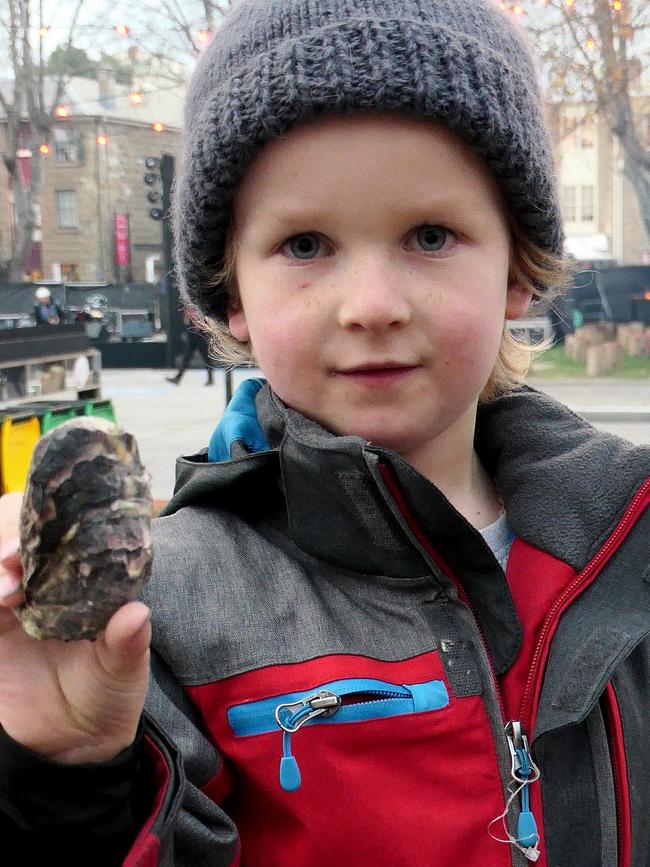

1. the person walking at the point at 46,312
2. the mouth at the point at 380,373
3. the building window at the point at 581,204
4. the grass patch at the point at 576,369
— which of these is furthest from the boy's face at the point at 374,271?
the building window at the point at 581,204

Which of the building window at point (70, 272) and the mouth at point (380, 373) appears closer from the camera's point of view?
the mouth at point (380, 373)

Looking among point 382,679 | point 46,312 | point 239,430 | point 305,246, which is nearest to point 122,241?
point 46,312

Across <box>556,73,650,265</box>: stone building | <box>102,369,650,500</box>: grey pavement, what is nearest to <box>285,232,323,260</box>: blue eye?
<box>102,369,650,500</box>: grey pavement

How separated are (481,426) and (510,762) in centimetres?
66

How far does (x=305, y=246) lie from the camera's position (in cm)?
130

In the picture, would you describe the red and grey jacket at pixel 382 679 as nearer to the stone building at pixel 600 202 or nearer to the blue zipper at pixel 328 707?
the blue zipper at pixel 328 707

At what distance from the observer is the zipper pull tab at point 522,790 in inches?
48.4

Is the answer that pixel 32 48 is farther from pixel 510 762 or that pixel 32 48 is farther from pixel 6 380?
pixel 510 762

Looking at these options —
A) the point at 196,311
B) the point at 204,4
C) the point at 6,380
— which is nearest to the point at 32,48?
the point at 204,4

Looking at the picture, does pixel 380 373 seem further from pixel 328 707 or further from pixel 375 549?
pixel 328 707

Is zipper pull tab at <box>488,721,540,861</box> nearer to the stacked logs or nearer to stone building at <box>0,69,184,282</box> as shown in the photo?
the stacked logs

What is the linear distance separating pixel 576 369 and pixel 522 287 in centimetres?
1399

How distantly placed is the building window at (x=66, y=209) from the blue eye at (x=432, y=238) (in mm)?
40768

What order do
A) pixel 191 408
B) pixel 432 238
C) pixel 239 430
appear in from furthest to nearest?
pixel 191 408
pixel 239 430
pixel 432 238
